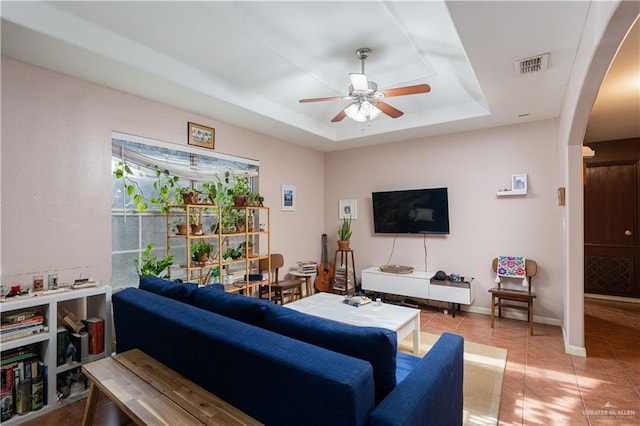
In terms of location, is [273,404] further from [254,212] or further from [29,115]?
[254,212]

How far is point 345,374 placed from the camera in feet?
3.53

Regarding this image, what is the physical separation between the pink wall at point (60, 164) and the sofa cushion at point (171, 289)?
76 centimetres

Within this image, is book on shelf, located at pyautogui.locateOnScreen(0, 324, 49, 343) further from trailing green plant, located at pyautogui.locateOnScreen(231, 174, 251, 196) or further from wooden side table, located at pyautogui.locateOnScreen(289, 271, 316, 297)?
wooden side table, located at pyautogui.locateOnScreen(289, 271, 316, 297)

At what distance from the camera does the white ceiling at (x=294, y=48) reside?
2.01m

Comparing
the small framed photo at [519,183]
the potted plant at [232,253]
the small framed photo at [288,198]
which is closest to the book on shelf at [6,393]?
the potted plant at [232,253]

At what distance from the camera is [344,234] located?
5.17 meters

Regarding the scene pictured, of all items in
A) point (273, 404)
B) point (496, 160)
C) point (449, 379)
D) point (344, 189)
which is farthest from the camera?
point (344, 189)

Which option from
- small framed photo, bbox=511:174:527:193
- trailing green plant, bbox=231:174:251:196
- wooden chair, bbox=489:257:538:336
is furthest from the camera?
trailing green plant, bbox=231:174:251:196

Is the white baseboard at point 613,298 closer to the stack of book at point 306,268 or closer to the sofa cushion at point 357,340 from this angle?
the stack of book at point 306,268

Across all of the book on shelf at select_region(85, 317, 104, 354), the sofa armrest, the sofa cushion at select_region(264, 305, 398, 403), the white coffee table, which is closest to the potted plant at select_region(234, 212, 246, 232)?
the white coffee table

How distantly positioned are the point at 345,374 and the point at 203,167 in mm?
3261

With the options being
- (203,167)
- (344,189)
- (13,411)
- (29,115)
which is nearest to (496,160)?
(344,189)

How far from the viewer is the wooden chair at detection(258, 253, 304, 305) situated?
422cm

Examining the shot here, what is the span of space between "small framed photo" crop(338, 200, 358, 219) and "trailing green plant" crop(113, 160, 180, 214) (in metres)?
2.77
